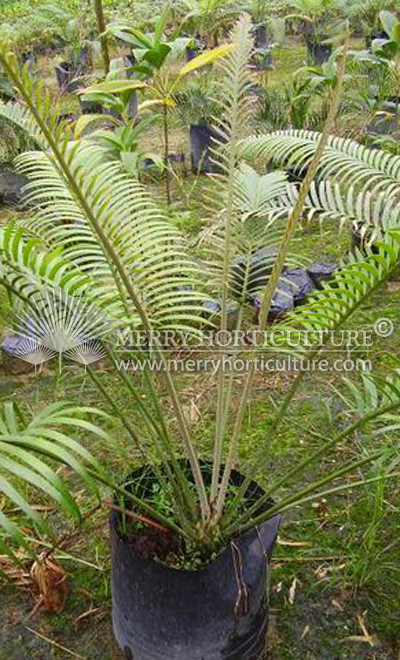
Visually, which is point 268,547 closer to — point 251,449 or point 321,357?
point 251,449

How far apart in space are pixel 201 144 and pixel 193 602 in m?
3.32

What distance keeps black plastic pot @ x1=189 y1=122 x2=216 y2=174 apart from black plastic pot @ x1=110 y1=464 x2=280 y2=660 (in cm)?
311

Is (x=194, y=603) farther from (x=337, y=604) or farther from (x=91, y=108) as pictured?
(x=91, y=108)

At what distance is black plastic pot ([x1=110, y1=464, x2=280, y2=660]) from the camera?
3.99ft

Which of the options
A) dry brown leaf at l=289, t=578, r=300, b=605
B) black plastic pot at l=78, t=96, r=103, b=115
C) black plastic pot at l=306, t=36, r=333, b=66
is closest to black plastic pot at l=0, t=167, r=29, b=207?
black plastic pot at l=78, t=96, r=103, b=115

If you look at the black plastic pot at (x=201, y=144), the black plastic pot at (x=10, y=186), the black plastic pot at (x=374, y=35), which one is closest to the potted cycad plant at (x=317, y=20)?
the black plastic pot at (x=374, y=35)

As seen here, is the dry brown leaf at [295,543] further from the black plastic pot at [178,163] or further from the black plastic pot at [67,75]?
the black plastic pot at [67,75]

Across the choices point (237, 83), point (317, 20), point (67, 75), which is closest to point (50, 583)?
point (237, 83)

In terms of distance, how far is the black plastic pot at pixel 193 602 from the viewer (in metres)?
1.22

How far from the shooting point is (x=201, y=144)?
410 cm

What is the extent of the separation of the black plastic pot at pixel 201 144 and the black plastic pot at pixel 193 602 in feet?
10.2

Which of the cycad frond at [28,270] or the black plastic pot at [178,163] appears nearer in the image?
the cycad frond at [28,270]

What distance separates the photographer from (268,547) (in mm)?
1354

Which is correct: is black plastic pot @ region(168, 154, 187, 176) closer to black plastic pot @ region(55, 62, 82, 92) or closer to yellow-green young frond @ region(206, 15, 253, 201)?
black plastic pot @ region(55, 62, 82, 92)
